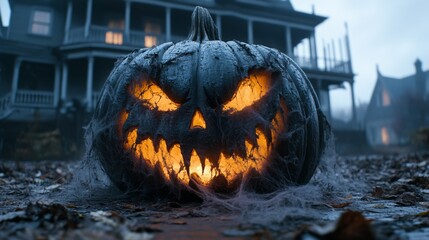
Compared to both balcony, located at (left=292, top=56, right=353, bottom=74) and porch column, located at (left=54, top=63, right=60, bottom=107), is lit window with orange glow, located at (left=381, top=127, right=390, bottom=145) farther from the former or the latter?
porch column, located at (left=54, top=63, right=60, bottom=107)

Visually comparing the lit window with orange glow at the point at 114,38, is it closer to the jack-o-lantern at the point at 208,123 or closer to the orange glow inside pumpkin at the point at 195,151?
the jack-o-lantern at the point at 208,123

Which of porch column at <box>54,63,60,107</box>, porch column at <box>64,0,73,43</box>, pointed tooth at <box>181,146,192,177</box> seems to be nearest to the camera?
pointed tooth at <box>181,146,192,177</box>

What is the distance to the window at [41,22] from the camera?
18.2 meters

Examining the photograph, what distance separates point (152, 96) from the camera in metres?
2.52

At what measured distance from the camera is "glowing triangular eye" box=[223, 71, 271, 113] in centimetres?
248

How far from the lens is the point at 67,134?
42.6 ft

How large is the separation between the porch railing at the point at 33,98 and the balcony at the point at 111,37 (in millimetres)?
2794

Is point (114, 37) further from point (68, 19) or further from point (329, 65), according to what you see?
point (329, 65)

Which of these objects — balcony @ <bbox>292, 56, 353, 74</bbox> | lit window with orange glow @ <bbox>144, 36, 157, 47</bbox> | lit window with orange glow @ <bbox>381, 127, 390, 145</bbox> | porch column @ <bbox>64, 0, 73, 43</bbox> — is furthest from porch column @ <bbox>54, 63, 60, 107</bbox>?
lit window with orange glow @ <bbox>381, 127, 390, 145</bbox>

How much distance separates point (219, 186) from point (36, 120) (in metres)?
12.5

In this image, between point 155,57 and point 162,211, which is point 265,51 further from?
point 162,211

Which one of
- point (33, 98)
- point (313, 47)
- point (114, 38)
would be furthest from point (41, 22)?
point (313, 47)

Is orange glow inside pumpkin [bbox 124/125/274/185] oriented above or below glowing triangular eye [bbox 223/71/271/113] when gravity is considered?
below

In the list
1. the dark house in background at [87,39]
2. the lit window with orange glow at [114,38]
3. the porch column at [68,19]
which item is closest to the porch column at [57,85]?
the dark house in background at [87,39]
